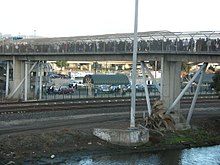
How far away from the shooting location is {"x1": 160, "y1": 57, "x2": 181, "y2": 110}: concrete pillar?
3219 centimetres

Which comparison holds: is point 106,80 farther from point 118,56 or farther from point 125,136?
point 125,136

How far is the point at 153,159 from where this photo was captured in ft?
81.8

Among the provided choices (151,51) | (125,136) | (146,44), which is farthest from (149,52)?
(125,136)

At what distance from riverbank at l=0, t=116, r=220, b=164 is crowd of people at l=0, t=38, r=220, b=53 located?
7.13 m

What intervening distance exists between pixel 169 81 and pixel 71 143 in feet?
36.1

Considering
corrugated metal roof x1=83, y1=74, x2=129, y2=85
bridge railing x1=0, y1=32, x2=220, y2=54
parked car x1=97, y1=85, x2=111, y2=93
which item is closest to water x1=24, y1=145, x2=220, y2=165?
bridge railing x1=0, y1=32, x2=220, y2=54

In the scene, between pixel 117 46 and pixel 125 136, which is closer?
pixel 125 136

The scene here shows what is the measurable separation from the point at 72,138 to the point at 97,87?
35.4 m

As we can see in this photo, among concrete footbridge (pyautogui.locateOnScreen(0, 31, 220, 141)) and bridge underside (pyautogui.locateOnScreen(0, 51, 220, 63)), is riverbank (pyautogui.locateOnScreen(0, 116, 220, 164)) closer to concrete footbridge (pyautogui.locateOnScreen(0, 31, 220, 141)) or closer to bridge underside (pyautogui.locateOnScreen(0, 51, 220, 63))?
concrete footbridge (pyautogui.locateOnScreen(0, 31, 220, 141))

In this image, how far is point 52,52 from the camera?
143 ft

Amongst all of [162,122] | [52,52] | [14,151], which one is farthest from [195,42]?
[52,52]

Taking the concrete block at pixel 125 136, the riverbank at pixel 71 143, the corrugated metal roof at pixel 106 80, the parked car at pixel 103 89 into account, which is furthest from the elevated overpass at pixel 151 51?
the parked car at pixel 103 89

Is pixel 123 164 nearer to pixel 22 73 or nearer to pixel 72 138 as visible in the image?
pixel 72 138

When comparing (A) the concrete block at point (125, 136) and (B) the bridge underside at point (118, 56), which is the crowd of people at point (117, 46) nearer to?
(B) the bridge underside at point (118, 56)
